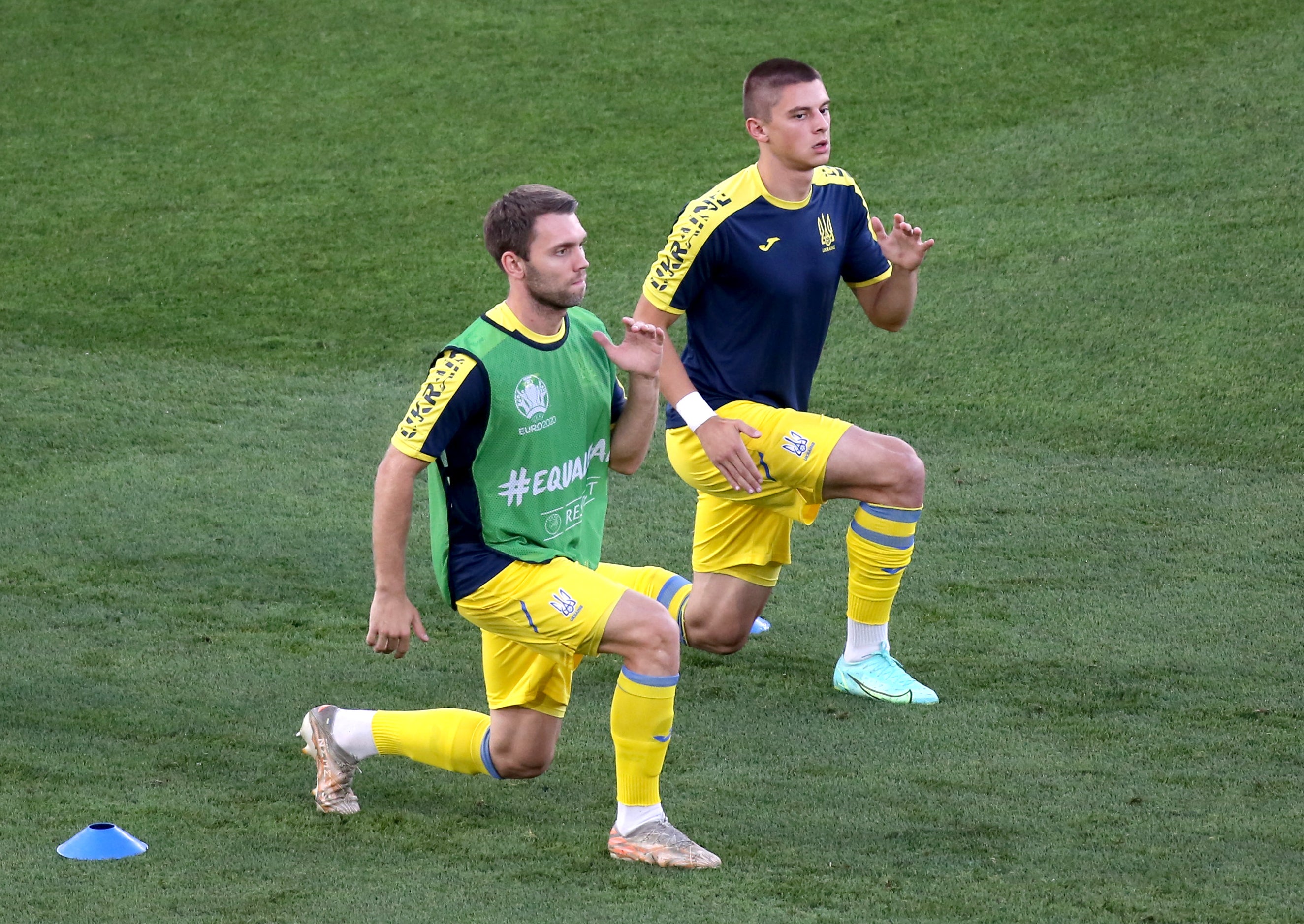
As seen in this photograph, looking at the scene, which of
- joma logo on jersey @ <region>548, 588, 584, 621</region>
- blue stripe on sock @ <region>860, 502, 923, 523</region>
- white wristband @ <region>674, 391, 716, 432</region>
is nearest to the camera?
joma logo on jersey @ <region>548, 588, 584, 621</region>

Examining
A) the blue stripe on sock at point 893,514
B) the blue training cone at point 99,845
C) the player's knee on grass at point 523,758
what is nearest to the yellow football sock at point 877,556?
the blue stripe on sock at point 893,514

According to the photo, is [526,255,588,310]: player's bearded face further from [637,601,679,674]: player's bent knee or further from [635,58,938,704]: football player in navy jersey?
[635,58,938,704]: football player in navy jersey

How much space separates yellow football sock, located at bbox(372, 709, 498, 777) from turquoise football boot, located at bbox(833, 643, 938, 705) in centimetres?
164

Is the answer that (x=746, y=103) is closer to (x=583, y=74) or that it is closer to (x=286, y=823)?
(x=286, y=823)

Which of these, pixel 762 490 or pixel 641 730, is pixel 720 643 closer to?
pixel 762 490

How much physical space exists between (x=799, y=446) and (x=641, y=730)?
5.12ft

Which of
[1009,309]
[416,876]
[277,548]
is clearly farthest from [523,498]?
[1009,309]

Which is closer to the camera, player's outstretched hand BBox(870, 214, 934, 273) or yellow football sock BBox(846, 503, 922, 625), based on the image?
yellow football sock BBox(846, 503, 922, 625)

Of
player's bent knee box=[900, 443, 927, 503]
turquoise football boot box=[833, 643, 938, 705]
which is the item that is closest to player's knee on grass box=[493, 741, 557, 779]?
turquoise football boot box=[833, 643, 938, 705]

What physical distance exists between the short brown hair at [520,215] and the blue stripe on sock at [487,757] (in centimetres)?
135

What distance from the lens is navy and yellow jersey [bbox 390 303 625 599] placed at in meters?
4.55

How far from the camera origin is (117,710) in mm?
5832

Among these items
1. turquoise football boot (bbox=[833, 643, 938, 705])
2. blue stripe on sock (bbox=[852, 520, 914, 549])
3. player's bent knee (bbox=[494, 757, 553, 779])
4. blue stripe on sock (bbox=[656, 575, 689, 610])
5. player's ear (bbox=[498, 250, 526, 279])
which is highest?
player's ear (bbox=[498, 250, 526, 279])

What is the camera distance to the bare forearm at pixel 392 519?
4.52 metres
